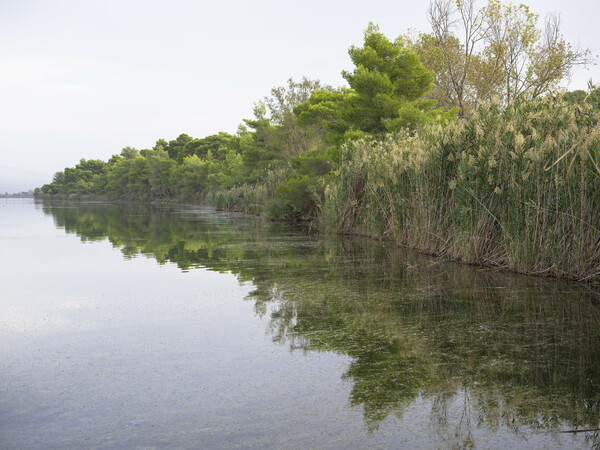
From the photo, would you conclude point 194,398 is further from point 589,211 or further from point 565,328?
point 589,211

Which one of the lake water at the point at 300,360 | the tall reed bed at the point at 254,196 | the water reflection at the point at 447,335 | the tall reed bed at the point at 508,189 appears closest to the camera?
the lake water at the point at 300,360

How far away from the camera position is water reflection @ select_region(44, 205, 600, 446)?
3154mm

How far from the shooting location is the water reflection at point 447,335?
3.15 meters

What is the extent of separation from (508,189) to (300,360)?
16.9 feet

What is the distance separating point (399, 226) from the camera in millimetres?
11453

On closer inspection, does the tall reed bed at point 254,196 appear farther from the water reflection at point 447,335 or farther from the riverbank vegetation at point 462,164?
the water reflection at point 447,335

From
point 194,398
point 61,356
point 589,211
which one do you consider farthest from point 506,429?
point 589,211

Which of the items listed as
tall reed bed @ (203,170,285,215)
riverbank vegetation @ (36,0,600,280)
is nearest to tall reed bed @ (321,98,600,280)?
riverbank vegetation @ (36,0,600,280)

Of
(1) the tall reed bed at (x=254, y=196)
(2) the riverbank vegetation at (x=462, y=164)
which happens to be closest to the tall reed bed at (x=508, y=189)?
(2) the riverbank vegetation at (x=462, y=164)

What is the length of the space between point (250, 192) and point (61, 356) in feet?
86.1

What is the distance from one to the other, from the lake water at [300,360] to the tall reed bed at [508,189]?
0.58m

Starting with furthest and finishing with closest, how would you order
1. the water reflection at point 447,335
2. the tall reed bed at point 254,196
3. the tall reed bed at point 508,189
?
the tall reed bed at point 254,196, the tall reed bed at point 508,189, the water reflection at point 447,335

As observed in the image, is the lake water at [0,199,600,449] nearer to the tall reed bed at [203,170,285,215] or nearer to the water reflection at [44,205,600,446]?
the water reflection at [44,205,600,446]

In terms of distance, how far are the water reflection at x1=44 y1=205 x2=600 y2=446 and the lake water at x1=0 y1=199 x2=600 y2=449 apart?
0.06ft
